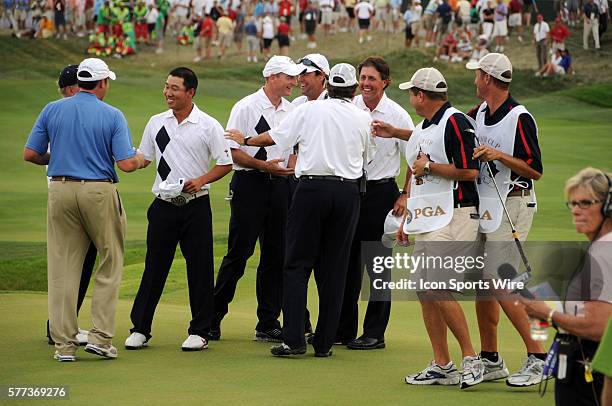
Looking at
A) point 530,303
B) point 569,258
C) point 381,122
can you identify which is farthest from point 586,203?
point 569,258

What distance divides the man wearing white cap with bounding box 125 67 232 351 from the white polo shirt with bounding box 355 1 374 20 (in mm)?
37315

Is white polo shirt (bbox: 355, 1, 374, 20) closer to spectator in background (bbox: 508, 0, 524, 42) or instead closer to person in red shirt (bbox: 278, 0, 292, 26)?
person in red shirt (bbox: 278, 0, 292, 26)

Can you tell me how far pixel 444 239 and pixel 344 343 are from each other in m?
2.36

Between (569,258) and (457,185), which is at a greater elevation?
(457,185)

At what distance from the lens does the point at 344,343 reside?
392 inches

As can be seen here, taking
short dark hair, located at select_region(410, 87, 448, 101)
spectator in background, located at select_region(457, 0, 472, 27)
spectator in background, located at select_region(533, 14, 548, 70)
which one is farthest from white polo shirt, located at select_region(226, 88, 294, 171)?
spectator in background, located at select_region(457, 0, 472, 27)

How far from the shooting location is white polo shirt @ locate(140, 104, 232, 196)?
31.2ft

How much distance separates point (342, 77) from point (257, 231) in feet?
5.53

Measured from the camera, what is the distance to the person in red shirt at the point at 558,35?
4128 centimetres

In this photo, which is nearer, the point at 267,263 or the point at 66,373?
the point at 66,373

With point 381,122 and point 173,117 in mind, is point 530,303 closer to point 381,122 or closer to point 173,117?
point 381,122

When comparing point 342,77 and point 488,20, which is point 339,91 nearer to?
point 342,77

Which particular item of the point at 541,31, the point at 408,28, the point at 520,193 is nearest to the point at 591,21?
the point at 541,31

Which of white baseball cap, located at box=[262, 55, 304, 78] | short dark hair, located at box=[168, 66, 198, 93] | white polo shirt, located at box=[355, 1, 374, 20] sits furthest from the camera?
white polo shirt, located at box=[355, 1, 374, 20]
